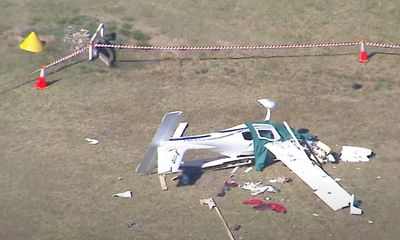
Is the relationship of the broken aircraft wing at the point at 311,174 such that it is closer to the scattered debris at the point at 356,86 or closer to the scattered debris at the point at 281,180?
the scattered debris at the point at 281,180

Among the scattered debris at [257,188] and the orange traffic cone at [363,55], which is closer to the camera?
the scattered debris at [257,188]

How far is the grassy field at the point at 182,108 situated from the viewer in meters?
23.0

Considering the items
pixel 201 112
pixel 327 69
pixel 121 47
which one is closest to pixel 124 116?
pixel 201 112

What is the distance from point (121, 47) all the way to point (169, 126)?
8.35 meters

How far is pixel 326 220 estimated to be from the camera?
22938mm

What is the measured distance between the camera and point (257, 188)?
24.2 m

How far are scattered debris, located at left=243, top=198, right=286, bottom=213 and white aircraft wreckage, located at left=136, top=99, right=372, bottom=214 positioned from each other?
3.41 ft

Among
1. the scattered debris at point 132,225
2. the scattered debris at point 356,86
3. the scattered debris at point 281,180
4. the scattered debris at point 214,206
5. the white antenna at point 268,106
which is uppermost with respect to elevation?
the white antenna at point 268,106

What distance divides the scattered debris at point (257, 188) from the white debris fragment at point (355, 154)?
267cm

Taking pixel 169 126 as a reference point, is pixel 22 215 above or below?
below

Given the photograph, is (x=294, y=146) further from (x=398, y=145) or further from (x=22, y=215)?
(x=22, y=215)

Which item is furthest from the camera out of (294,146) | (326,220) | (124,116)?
(124,116)

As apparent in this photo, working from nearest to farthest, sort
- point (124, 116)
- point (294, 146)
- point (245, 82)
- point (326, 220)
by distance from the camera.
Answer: point (326, 220) → point (294, 146) → point (124, 116) → point (245, 82)

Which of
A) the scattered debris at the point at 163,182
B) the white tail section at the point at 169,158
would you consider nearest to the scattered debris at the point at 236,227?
the white tail section at the point at 169,158
